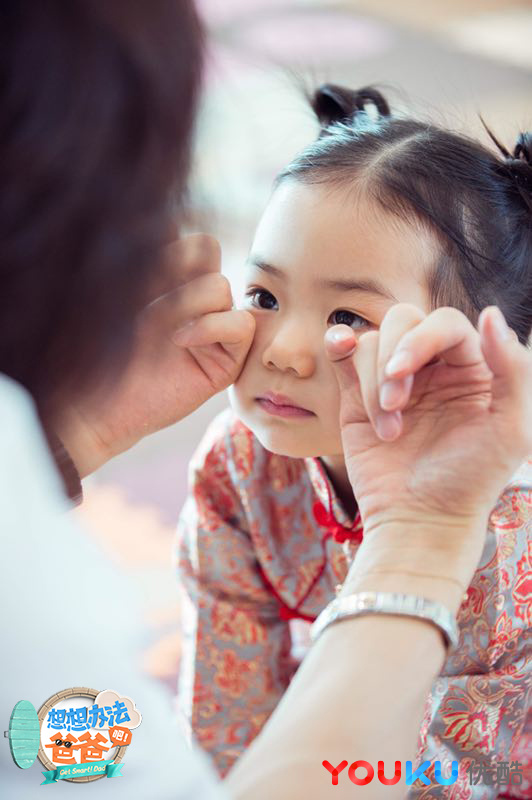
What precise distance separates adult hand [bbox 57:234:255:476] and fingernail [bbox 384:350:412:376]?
235 millimetres

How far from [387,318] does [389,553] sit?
0.57 feet

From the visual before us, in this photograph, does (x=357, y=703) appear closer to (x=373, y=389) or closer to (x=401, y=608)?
(x=401, y=608)

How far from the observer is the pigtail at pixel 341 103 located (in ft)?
3.78

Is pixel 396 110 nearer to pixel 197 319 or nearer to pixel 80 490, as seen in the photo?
pixel 197 319

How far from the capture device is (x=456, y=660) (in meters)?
1.03

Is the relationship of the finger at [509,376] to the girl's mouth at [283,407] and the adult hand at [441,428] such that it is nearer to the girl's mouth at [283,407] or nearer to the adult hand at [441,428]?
the adult hand at [441,428]

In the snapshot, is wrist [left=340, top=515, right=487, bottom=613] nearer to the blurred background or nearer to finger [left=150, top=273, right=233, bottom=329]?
the blurred background

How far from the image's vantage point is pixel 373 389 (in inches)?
29.9

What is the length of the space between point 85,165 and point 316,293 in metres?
0.42

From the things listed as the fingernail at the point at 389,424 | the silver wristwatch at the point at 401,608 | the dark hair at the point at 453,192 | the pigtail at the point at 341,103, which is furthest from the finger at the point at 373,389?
the pigtail at the point at 341,103

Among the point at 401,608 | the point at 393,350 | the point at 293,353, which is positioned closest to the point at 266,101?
the point at 293,353

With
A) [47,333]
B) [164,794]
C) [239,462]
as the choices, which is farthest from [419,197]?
[164,794]

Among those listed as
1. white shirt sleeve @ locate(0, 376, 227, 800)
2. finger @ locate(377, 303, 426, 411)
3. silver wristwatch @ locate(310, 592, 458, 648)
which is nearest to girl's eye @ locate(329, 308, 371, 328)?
finger @ locate(377, 303, 426, 411)

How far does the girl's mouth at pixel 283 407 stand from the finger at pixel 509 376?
256mm
